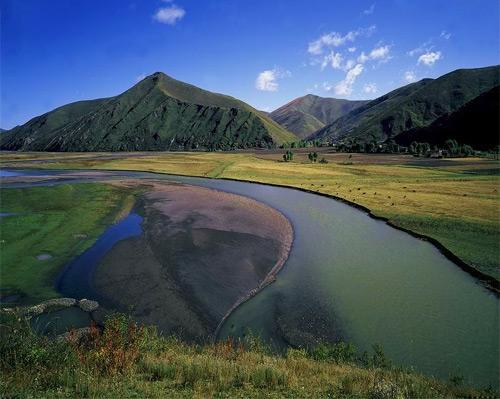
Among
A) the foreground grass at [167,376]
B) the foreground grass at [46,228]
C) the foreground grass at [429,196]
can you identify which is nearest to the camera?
the foreground grass at [167,376]

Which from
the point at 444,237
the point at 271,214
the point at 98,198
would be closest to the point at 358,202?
the point at 271,214

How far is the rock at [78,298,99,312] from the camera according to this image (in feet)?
78.7

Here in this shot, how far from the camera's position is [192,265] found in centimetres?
3234

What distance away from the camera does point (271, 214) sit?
55.0 meters

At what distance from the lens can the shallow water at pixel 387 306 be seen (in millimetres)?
19984

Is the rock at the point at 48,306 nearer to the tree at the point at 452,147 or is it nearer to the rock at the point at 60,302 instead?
the rock at the point at 60,302

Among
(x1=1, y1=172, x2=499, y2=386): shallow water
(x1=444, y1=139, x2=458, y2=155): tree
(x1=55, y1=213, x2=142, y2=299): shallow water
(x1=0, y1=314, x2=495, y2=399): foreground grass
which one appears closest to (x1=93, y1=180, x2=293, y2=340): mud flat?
(x1=55, y1=213, x2=142, y2=299): shallow water

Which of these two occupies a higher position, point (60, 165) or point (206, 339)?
point (60, 165)

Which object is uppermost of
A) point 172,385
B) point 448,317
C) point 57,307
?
point 172,385

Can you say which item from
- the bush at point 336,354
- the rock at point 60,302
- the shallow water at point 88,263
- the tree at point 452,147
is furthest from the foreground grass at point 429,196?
the tree at point 452,147

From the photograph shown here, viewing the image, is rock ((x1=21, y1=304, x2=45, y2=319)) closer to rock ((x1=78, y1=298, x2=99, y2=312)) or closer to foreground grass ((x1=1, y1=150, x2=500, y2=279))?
rock ((x1=78, y1=298, x2=99, y2=312))

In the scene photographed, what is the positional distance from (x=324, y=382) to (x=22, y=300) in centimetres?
2091

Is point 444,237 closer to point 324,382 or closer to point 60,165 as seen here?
point 324,382

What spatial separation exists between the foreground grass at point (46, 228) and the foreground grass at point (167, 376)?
48.0 feet
